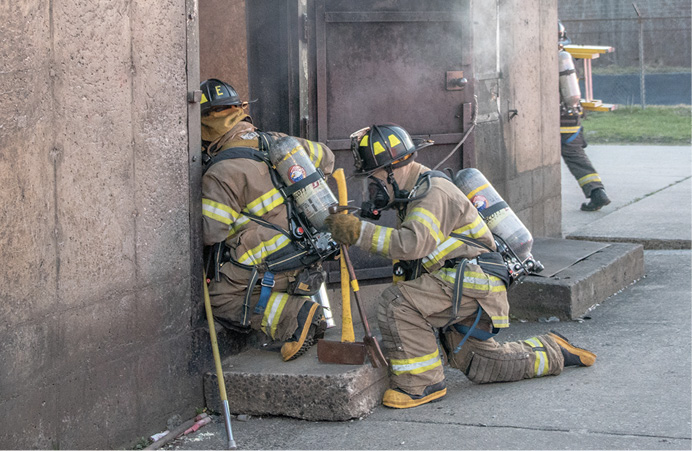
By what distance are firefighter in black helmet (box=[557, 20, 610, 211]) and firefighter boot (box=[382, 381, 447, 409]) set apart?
5.50m

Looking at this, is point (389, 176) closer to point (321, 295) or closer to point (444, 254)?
point (444, 254)

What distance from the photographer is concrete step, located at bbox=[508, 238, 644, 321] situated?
20.1 ft

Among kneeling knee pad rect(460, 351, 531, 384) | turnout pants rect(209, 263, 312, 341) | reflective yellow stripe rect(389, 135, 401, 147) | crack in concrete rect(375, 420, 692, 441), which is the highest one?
reflective yellow stripe rect(389, 135, 401, 147)

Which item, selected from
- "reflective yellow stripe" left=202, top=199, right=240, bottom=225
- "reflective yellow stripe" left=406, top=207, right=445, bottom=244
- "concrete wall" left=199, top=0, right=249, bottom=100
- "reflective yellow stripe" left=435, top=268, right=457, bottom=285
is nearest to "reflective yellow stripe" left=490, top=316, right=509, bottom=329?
"reflective yellow stripe" left=435, top=268, right=457, bottom=285

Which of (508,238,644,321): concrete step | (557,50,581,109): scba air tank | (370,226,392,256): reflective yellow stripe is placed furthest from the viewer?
(557,50,581,109): scba air tank

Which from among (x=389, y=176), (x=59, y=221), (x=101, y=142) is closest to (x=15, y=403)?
(x=59, y=221)

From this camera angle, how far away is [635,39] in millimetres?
26656

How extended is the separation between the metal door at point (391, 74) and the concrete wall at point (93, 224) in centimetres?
143

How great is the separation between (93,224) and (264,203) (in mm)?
1086

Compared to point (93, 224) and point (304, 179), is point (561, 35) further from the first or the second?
point (93, 224)

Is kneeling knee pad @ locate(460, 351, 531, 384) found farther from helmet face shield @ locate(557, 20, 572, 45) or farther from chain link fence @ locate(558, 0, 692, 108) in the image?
chain link fence @ locate(558, 0, 692, 108)

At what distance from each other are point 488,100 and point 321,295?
267 cm

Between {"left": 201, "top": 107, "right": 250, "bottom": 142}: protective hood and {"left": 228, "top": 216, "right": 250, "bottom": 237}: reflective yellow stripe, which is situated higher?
{"left": 201, "top": 107, "right": 250, "bottom": 142}: protective hood

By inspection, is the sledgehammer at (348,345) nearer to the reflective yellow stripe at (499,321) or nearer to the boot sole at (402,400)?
the boot sole at (402,400)
